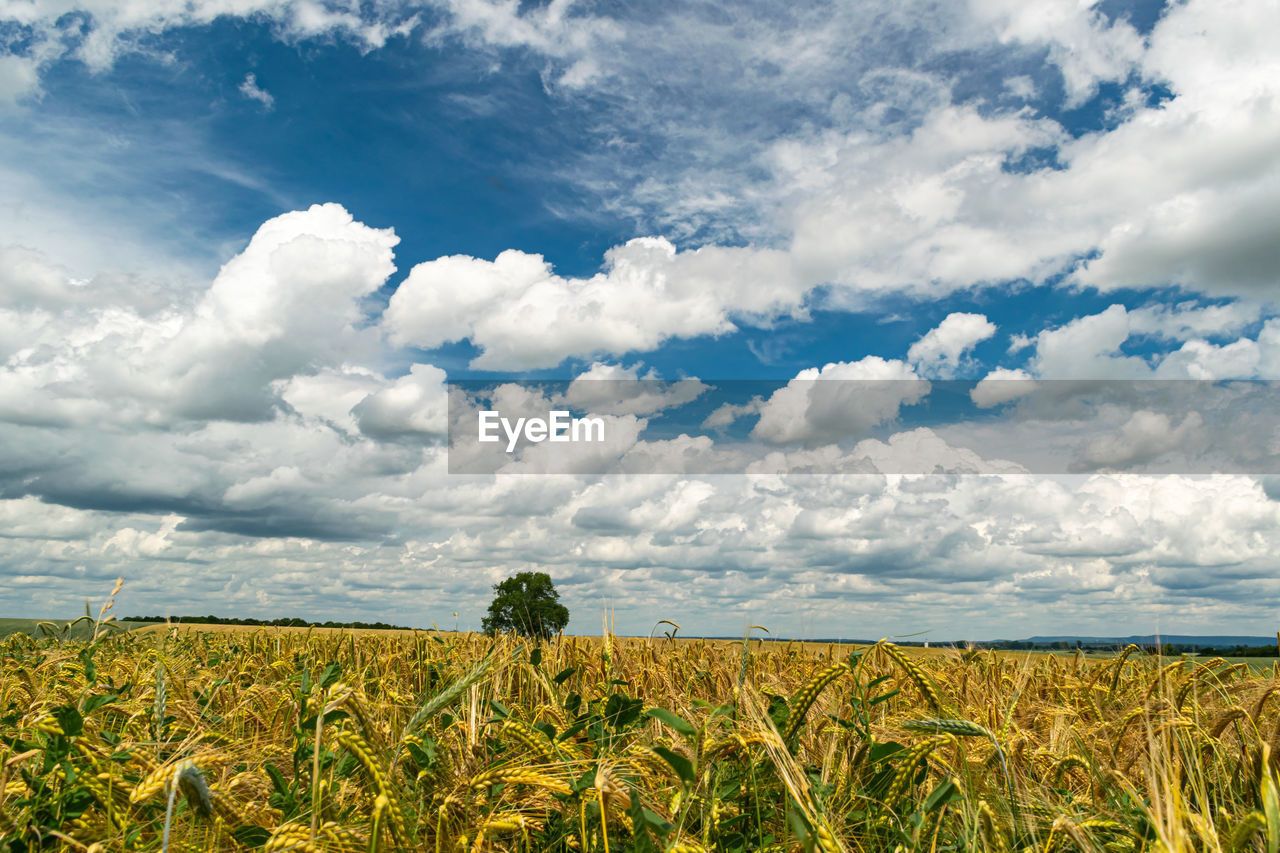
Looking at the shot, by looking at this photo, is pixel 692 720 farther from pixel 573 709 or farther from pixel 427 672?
pixel 427 672

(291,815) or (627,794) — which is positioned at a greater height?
(627,794)

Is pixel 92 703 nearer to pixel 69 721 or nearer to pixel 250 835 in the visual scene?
pixel 69 721

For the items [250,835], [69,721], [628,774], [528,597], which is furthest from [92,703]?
[528,597]

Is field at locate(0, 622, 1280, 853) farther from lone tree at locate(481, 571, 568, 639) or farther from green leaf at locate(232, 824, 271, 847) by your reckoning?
lone tree at locate(481, 571, 568, 639)

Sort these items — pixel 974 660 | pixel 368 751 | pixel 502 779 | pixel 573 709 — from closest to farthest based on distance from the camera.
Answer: pixel 368 751 < pixel 502 779 < pixel 573 709 < pixel 974 660

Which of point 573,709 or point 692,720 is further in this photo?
point 573,709

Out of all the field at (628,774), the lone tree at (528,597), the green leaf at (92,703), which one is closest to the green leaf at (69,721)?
the field at (628,774)

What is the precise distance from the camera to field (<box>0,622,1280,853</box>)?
2291mm

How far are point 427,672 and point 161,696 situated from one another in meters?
3.75

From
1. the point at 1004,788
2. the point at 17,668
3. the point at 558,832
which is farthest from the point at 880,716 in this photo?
the point at 17,668

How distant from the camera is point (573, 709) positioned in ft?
14.4

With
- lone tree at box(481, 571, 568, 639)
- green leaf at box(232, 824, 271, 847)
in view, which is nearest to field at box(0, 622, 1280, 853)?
green leaf at box(232, 824, 271, 847)

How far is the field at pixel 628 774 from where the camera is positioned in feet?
7.52

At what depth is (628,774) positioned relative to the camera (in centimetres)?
275
